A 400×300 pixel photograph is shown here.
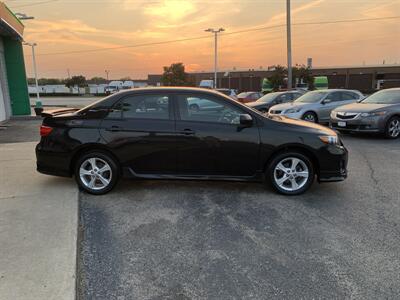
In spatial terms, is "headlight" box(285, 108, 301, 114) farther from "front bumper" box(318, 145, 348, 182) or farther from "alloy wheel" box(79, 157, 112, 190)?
"alloy wheel" box(79, 157, 112, 190)

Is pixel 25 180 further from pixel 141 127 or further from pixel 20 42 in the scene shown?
pixel 20 42

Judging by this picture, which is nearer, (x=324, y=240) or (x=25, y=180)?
(x=324, y=240)

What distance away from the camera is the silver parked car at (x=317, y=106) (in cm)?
1293

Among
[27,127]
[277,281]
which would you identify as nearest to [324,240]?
[277,281]

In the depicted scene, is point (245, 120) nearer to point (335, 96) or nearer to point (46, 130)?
point (46, 130)

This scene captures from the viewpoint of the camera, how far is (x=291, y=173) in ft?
17.3

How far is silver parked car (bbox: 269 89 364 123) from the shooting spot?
12.9 m

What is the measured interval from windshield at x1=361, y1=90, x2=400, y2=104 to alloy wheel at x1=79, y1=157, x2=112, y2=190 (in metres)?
9.59

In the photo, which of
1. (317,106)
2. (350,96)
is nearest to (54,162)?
(317,106)

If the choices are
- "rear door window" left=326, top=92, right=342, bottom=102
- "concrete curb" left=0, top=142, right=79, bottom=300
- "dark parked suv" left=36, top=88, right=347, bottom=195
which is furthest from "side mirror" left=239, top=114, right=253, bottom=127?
"rear door window" left=326, top=92, right=342, bottom=102

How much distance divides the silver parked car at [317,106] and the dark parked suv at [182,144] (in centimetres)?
765

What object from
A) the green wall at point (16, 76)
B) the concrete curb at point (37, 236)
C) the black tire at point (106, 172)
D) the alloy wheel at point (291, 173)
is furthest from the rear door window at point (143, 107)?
the green wall at point (16, 76)

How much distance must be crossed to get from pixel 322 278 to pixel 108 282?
1928mm

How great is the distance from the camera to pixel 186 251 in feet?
11.9
